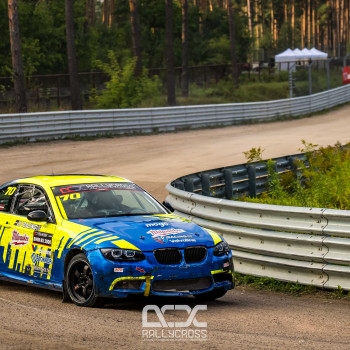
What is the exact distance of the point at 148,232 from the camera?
8391 mm

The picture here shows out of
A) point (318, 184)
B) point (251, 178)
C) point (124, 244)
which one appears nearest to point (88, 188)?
point (124, 244)

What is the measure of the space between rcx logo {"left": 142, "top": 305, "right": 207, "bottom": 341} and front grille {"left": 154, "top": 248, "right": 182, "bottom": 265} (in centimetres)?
48

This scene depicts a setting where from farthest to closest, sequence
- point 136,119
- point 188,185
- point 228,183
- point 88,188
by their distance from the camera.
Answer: point 136,119
point 228,183
point 188,185
point 88,188

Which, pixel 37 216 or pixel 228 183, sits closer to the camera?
pixel 37 216

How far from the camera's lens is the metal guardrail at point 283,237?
934 cm

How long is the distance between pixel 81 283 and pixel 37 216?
1029mm

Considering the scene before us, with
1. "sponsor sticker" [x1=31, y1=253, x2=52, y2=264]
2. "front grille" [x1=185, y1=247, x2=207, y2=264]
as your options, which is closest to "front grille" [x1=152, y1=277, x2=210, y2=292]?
"front grille" [x1=185, y1=247, x2=207, y2=264]

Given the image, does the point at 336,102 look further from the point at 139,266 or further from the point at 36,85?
the point at 139,266

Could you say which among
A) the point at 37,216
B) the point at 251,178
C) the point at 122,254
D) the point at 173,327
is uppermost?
the point at 37,216

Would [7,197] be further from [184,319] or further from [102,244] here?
[184,319]

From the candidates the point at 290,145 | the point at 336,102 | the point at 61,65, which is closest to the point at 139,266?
the point at 290,145

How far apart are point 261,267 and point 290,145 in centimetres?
1994

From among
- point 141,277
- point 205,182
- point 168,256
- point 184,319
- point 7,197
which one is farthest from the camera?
point 205,182

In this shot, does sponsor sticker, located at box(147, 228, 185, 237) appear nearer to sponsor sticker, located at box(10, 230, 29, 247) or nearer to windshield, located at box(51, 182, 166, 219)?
windshield, located at box(51, 182, 166, 219)
